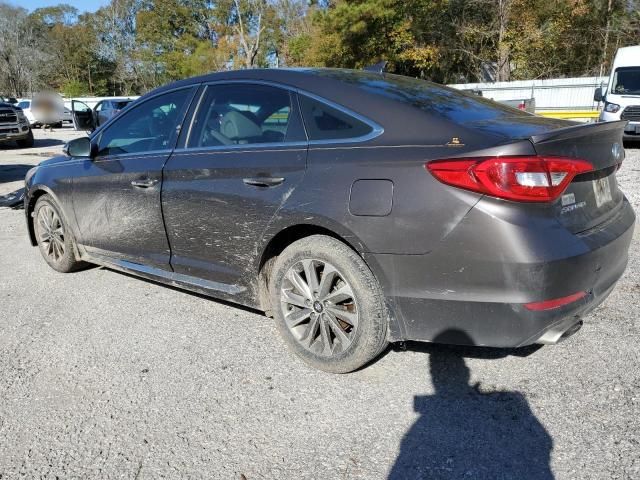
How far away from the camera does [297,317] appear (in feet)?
10.0

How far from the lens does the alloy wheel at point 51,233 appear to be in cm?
483

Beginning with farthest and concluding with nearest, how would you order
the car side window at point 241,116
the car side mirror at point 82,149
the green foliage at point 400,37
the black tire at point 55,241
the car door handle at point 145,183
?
the green foliage at point 400,37 → the black tire at point 55,241 → the car side mirror at point 82,149 → the car door handle at point 145,183 → the car side window at point 241,116

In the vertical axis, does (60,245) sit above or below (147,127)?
below

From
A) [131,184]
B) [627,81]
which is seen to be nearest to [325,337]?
[131,184]

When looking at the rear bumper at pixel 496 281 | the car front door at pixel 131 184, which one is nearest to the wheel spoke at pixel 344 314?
the rear bumper at pixel 496 281

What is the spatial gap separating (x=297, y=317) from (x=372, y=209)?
0.84m

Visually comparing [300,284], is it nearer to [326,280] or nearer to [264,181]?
[326,280]

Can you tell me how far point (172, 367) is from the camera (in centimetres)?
317

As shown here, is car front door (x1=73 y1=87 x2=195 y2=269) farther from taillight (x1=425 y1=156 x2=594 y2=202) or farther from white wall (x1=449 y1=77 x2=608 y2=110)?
white wall (x1=449 y1=77 x2=608 y2=110)

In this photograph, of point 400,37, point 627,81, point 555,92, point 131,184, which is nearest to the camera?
point 131,184

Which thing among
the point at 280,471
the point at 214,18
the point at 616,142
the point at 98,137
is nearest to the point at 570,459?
the point at 280,471

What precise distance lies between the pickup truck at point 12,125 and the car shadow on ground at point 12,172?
4740 millimetres

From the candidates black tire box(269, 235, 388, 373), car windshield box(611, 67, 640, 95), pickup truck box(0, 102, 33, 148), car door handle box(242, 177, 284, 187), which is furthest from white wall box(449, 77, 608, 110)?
black tire box(269, 235, 388, 373)

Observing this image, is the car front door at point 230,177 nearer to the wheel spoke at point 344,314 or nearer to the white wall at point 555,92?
the wheel spoke at point 344,314
